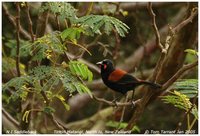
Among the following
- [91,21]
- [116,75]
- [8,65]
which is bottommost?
[8,65]

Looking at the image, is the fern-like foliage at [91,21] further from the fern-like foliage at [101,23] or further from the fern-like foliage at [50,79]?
A: the fern-like foliage at [50,79]

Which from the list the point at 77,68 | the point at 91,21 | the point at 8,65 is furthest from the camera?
the point at 8,65

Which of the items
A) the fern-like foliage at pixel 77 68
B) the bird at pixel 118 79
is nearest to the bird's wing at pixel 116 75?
the bird at pixel 118 79

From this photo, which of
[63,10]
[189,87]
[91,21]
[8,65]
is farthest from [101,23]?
[8,65]

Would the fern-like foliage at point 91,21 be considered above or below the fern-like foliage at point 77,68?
above

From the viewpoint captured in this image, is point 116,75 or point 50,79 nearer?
point 50,79

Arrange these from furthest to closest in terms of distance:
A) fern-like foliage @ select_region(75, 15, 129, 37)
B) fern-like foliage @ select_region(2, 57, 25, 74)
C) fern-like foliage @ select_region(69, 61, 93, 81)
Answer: fern-like foliage @ select_region(2, 57, 25, 74) < fern-like foliage @ select_region(69, 61, 93, 81) < fern-like foliage @ select_region(75, 15, 129, 37)

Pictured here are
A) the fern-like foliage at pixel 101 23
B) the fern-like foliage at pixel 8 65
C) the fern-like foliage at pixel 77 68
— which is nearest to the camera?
the fern-like foliage at pixel 101 23

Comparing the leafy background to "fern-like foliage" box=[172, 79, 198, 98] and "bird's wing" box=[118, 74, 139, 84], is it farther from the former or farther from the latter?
"bird's wing" box=[118, 74, 139, 84]

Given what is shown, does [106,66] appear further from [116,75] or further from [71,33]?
[71,33]

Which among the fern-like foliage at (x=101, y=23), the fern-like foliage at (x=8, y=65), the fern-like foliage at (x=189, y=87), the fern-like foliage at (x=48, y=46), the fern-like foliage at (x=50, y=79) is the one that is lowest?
the fern-like foliage at (x=8, y=65)

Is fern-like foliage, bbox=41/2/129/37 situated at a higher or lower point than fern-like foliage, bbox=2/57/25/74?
higher

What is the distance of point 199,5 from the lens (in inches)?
89.3

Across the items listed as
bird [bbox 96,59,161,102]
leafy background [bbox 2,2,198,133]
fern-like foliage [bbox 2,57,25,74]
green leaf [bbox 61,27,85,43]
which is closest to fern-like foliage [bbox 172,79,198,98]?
leafy background [bbox 2,2,198,133]
